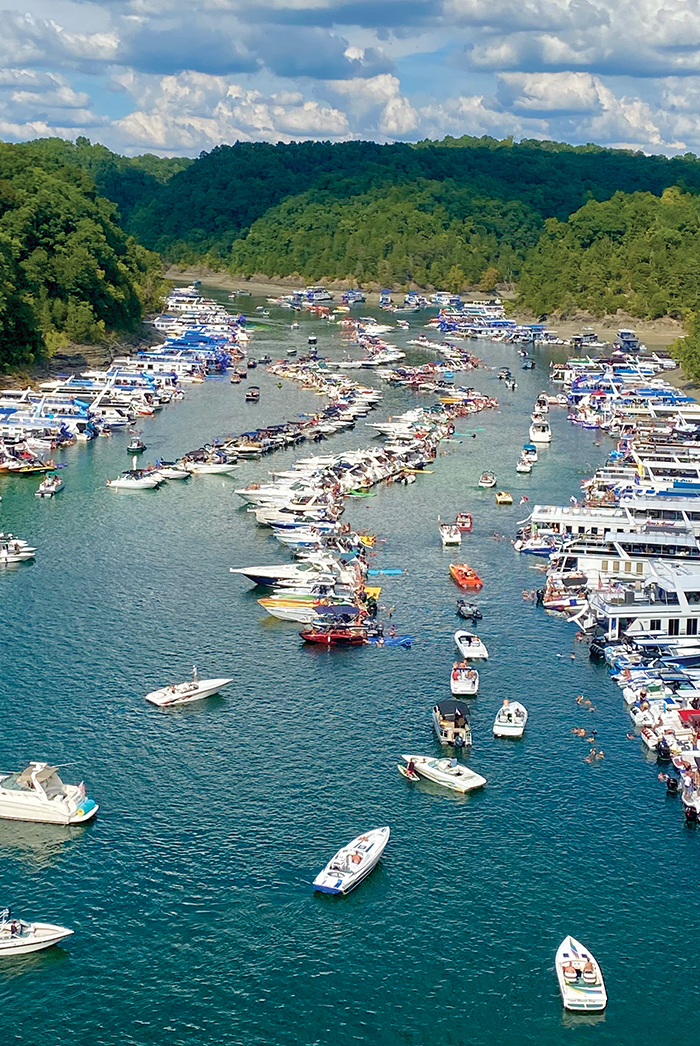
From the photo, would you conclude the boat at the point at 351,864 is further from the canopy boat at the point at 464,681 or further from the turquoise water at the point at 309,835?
the canopy boat at the point at 464,681

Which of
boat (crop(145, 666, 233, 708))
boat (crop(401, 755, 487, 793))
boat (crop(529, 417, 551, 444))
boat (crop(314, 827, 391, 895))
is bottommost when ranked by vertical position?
boat (crop(314, 827, 391, 895))

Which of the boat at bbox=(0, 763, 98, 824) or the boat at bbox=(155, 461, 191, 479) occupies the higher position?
the boat at bbox=(155, 461, 191, 479)

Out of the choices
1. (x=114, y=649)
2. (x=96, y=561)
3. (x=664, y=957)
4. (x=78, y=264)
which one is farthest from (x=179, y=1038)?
(x=78, y=264)

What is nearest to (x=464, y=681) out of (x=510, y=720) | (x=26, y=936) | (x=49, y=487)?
(x=510, y=720)

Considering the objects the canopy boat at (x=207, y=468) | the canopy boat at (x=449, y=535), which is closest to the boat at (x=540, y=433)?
the canopy boat at (x=207, y=468)

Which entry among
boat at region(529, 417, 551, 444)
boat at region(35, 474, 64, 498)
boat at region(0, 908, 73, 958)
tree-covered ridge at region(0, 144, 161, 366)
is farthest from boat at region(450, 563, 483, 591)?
tree-covered ridge at region(0, 144, 161, 366)

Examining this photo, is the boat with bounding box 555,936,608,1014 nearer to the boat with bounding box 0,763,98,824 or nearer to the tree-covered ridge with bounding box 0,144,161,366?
the boat with bounding box 0,763,98,824
